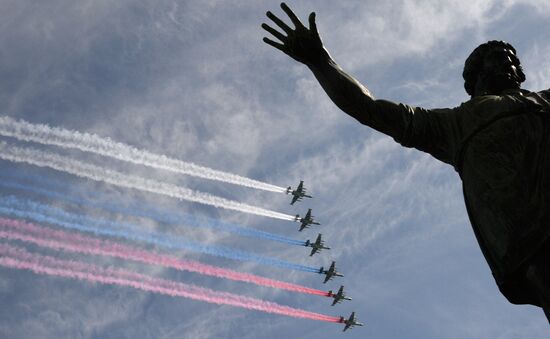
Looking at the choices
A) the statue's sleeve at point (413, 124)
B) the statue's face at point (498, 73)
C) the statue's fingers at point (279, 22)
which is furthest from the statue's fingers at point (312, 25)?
the statue's face at point (498, 73)

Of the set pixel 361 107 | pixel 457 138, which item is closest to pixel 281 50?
pixel 361 107

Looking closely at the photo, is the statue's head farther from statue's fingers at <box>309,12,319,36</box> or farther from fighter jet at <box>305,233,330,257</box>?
fighter jet at <box>305,233,330,257</box>

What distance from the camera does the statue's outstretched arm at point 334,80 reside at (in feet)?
20.2

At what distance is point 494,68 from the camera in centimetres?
637

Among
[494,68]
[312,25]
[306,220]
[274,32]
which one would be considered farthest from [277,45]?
[306,220]

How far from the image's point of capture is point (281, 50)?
666 cm

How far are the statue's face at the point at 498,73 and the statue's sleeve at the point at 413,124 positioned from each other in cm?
51

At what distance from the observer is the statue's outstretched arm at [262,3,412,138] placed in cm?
614

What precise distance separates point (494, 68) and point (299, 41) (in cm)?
197

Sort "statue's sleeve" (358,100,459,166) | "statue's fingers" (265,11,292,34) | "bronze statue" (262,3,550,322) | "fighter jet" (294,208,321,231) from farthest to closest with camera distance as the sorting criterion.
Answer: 1. "fighter jet" (294,208,321,231)
2. "statue's fingers" (265,11,292,34)
3. "statue's sleeve" (358,100,459,166)
4. "bronze statue" (262,3,550,322)

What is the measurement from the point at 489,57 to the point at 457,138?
1.10 meters

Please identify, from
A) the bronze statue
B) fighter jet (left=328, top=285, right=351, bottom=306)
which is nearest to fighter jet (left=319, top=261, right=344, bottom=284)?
fighter jet (left=328, top=285, right=351, bottom=306)

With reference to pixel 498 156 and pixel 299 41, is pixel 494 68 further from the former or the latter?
pixel 299 41

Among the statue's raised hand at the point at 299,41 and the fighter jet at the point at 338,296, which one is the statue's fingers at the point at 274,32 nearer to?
the statue's raised hand at the point at 299,41
